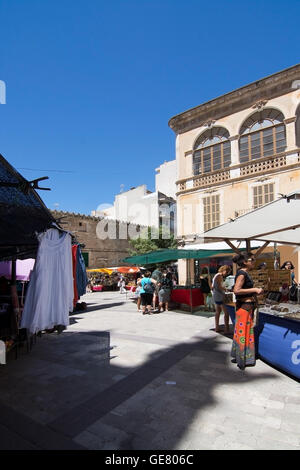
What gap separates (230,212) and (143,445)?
53.0ft

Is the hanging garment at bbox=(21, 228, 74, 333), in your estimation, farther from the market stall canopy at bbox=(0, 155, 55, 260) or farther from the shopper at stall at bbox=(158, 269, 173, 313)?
the shopper at stall at bbox=(158, 269, 173, 313)

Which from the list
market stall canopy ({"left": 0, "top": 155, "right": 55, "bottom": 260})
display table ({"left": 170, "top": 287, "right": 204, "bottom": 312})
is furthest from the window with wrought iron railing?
market stall canopy ({"left": 0, "top": 155, "right": 55, "bottom": 260})

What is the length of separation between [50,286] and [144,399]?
2.35m

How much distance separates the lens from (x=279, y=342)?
14.1ft

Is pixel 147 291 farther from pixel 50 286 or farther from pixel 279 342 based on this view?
pixel 279 342

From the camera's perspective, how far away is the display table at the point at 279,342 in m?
3.97

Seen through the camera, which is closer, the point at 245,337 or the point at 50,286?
the point at 245,337

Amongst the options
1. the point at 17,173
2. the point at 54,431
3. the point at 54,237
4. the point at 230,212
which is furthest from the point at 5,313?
the point at 230,212

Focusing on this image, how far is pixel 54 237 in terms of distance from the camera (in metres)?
4.82

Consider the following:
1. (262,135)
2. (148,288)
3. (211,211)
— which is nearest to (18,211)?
(148,288)

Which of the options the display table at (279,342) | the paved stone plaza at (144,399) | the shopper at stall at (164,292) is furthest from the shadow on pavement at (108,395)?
the shopper at stall at (164,292)

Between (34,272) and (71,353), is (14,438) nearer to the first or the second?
(34,272)

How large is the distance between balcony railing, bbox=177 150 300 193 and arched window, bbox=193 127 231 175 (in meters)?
0.57

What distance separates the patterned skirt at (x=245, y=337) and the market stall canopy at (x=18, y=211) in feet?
12.1
